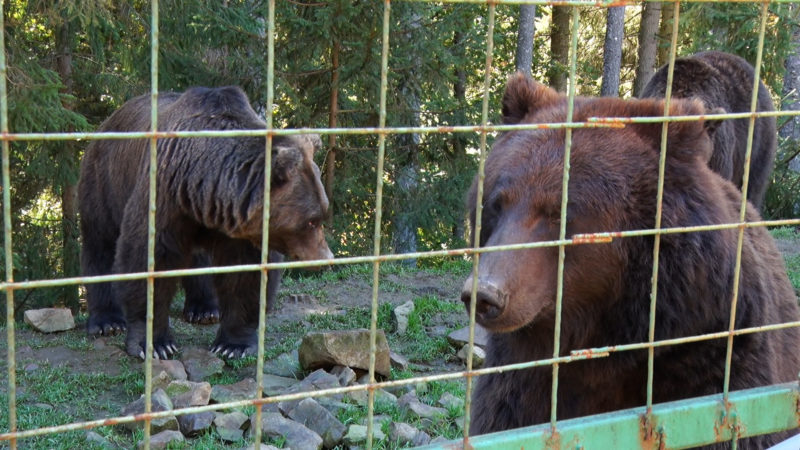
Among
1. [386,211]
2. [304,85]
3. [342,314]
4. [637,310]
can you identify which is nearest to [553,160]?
[637,310]

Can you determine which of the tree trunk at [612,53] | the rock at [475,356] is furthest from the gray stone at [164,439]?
the tree trunk at [612,53]

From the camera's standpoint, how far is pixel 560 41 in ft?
60.1

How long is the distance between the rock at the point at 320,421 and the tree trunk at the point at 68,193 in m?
6.09

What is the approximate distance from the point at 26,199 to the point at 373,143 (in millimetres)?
4307

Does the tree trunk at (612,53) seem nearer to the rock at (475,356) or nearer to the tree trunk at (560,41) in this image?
the tree trunk at (560,41)

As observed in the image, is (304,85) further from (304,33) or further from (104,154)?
(104,154)

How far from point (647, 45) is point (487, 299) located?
46.5 ft

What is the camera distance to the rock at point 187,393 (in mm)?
5046

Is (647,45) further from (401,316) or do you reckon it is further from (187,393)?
(187,393)

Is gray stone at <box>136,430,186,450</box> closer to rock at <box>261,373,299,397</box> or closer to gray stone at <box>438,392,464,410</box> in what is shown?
rock at <box>261,373,299,397</box>

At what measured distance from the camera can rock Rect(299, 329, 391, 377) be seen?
576cm

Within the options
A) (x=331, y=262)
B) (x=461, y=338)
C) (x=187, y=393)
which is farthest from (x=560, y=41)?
(x=331, y=262)

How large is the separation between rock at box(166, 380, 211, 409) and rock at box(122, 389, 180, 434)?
0.10 metres

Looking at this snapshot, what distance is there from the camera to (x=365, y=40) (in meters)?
9.89
